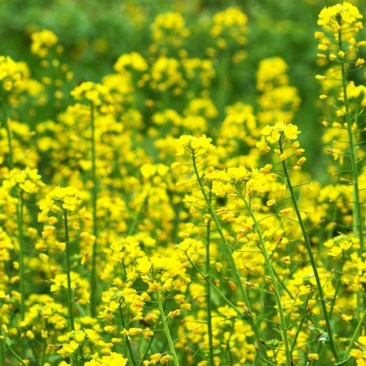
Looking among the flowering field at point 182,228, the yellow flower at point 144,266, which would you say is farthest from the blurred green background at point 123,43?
the yellow flower at point 144,266

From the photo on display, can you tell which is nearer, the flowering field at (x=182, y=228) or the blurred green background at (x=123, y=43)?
the flowering field at (x=182, y=228)

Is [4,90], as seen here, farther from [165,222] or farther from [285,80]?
[285,80]

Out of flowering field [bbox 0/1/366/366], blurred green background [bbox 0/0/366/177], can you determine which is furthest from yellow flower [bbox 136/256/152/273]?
blurred green background [bbox 0/0/366/177]

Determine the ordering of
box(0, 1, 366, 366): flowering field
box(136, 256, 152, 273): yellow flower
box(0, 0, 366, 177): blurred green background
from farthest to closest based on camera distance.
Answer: box(0, 0, 366, 177): blurred green background < box(0, 1, 366, 366): flowering field < box(136, 256, 152, 273): yellow flower

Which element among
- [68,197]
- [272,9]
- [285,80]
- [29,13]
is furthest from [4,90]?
[272,9]

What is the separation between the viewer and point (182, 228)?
5.48 m

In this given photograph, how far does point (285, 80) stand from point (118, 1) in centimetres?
624

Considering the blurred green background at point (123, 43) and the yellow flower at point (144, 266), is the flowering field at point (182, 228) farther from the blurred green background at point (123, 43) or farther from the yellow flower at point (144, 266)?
the blurred green background at point (123, 43)

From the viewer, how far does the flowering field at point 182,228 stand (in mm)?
3691

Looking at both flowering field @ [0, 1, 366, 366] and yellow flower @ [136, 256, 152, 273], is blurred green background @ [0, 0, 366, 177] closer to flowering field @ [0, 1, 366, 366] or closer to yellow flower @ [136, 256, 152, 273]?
flowering field @ [0, 1, 366, 366]

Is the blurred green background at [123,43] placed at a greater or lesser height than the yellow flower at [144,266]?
greater

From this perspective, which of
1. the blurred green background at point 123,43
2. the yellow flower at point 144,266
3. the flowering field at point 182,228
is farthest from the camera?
the blurred green background at point 123,43

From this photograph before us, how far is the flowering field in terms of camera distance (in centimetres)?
369

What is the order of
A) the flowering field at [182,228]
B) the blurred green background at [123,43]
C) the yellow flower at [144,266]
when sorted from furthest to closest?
1. the blurred green background at [123,43]
2. the flowering field at [182,228]
3. the yellow flower at [144,266]
